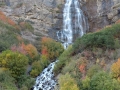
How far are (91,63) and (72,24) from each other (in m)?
24.3

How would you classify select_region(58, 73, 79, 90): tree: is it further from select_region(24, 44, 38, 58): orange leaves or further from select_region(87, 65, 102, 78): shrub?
select_region(24, 44, 38, 58): orange leaves

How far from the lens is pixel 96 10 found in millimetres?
54906

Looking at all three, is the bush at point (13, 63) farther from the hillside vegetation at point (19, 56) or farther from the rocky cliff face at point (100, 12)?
the rocky cliff face at point (100, 12)

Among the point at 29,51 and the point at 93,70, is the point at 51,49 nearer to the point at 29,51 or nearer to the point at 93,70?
the point at 29,51

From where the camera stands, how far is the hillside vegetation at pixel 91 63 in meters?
24.4

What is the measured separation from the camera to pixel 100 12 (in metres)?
54.2

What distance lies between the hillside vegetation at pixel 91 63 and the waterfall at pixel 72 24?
1803 cm

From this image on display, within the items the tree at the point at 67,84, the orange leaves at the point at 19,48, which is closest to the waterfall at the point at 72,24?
the orange leaves at the point at 19,48

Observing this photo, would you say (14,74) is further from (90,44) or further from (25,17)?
(25,17)

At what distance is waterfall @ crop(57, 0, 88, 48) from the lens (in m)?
51.6

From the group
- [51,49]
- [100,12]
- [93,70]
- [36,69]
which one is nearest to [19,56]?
[36,69]

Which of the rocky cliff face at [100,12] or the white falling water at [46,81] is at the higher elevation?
the rocky cliff face at [100,12]

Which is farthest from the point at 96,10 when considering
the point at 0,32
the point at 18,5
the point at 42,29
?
the point at 0,32

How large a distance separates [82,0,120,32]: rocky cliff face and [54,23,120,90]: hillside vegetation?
19847mm
